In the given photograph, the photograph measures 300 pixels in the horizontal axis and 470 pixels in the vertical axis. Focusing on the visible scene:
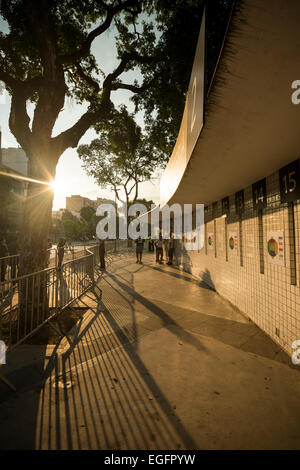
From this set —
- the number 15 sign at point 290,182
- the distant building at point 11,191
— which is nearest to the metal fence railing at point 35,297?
the distant building at point 11,191

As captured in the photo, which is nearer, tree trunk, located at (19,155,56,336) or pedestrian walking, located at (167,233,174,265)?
tree trunk, located at (19,155,56,336)

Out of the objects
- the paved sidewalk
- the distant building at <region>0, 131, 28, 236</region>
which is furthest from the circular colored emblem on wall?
the distant building at <region>0, 131, 28, 236</region>

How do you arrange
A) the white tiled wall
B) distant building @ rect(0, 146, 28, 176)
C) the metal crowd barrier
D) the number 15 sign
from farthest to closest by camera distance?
1. distant building @ rect(0, 146, 28, 176)
2. the metal crowd barrier
3. the white tiled wall
4. the number 15 sign

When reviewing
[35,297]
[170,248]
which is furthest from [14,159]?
[35,297]

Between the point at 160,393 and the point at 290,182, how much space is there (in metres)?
3.81

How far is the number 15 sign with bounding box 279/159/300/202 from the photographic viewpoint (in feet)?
11.3

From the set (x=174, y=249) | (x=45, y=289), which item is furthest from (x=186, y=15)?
(x=174, y=249)

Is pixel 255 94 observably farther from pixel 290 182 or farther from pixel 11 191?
pixel 11 191

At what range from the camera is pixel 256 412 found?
94.3 inches

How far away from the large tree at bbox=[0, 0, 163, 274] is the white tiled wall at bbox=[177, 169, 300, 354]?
16.6 feet

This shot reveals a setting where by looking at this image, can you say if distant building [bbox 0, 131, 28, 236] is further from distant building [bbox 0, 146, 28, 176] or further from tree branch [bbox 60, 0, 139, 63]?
tree branch [bbox 60, 0, 139, 63]

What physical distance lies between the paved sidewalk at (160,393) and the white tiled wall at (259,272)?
44 cm
